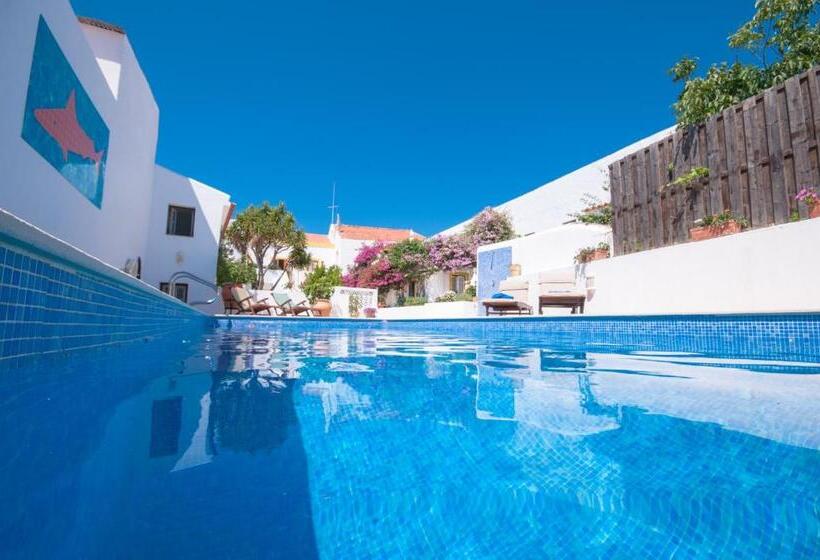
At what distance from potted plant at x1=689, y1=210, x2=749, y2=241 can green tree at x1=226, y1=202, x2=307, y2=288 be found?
14946 millimetres

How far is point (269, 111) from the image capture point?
20.3 metres

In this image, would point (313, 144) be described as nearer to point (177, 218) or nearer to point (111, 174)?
point (177, 218)

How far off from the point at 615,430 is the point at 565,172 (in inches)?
710

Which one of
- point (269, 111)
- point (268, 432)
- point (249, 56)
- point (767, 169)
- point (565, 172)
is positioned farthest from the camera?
point (269, 111)

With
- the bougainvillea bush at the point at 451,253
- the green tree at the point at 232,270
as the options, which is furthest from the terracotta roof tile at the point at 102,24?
the bougainvillea bush at the point at 451,253

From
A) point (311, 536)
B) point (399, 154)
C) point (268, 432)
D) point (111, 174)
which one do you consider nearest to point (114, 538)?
point (311, 536)

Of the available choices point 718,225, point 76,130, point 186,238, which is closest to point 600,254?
point 718,225

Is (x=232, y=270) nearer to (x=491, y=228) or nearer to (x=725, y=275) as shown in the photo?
(x=491, y=228)

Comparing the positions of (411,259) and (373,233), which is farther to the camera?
(373,233)

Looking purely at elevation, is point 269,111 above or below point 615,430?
above

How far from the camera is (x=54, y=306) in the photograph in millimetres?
2707

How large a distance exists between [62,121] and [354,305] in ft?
38.3

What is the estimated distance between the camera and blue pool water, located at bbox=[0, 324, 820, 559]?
3.26 feet

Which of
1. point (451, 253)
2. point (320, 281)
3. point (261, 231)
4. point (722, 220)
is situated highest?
point (261, 231)
